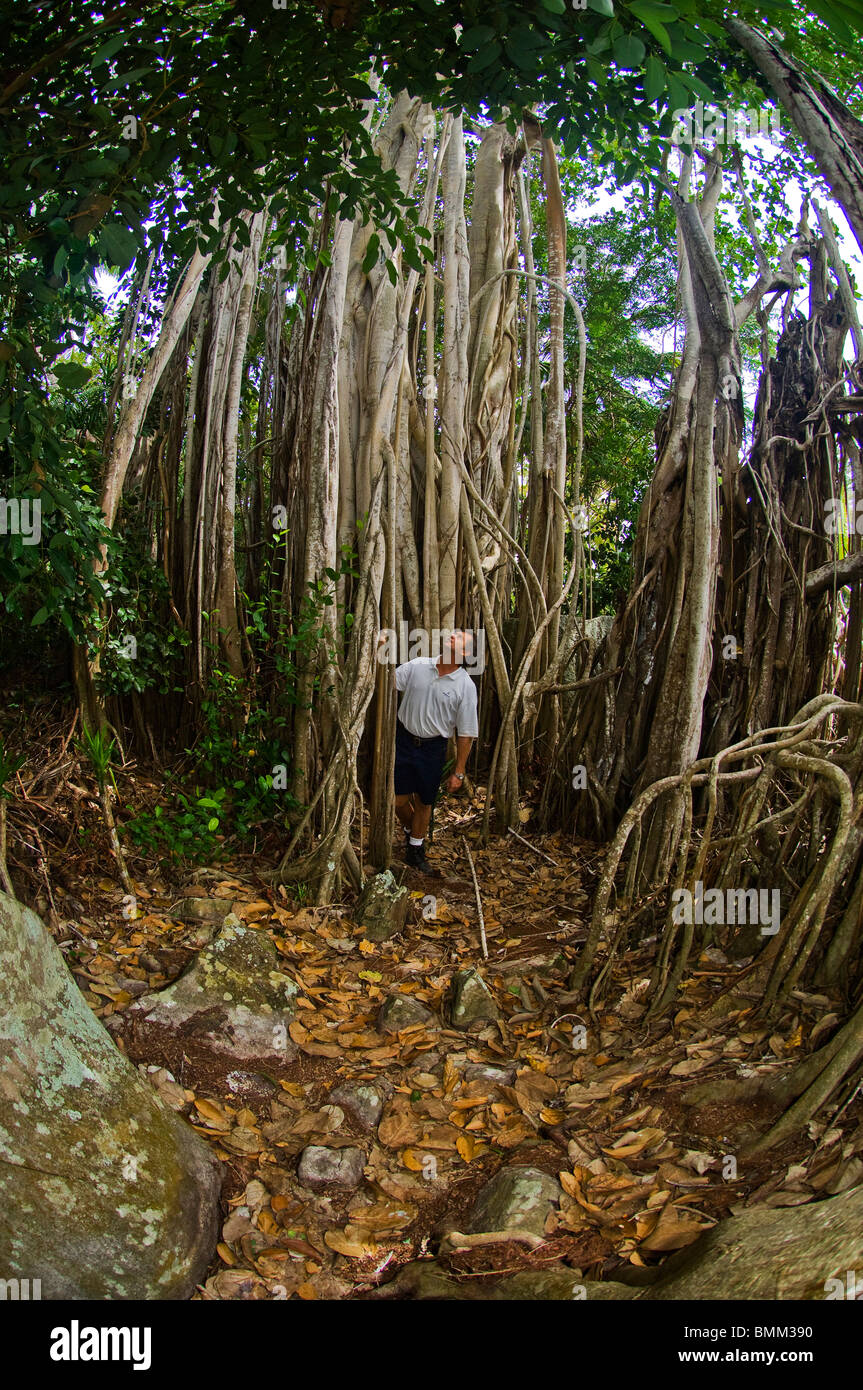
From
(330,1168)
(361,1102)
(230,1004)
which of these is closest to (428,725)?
(230,1004)

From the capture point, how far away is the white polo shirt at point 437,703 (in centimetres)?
418

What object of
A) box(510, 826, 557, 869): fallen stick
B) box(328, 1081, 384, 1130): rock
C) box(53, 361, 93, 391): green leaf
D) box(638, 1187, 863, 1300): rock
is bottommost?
box(328, 1081, 384, 1130): rock

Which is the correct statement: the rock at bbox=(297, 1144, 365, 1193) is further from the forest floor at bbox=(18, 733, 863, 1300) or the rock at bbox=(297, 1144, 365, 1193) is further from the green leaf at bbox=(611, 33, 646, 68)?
the green leaf at bbox=(611, 33, 646, 68)

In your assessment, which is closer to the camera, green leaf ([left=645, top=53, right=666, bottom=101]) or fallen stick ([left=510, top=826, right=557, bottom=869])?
green leaf ([left=645, top=53, right=666, bottom=101])

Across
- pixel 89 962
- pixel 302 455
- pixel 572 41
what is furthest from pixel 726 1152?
pixel 302 455

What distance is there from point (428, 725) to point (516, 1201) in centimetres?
233

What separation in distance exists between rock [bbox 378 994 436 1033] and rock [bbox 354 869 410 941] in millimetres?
490

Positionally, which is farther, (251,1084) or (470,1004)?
(470,1004)

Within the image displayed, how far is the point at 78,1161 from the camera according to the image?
1890mm

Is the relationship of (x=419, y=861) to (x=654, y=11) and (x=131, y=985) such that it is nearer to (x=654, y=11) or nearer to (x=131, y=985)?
(x=131, y=985)

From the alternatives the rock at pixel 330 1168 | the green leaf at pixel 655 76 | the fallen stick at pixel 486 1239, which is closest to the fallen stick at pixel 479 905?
the rock at pixel 330 1168

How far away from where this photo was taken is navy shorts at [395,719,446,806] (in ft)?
13.8

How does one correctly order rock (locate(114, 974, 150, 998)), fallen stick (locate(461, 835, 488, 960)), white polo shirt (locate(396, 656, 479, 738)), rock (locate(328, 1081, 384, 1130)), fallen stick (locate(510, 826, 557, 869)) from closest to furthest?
rock (locate(328, 1081, 384, 1130)) < rock (locate(114, 974, 150, 998)) < fallen stick (locate(461, 835, 488, 960)) < white polo shirt (locate(396, 656, 479, 738)) < fallen stick (locate(510, 826, 557, 869))

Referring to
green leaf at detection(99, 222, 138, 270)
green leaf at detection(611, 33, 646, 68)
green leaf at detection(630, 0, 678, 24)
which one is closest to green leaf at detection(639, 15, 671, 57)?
green leaf at detection(630, 0, 678, 24)
